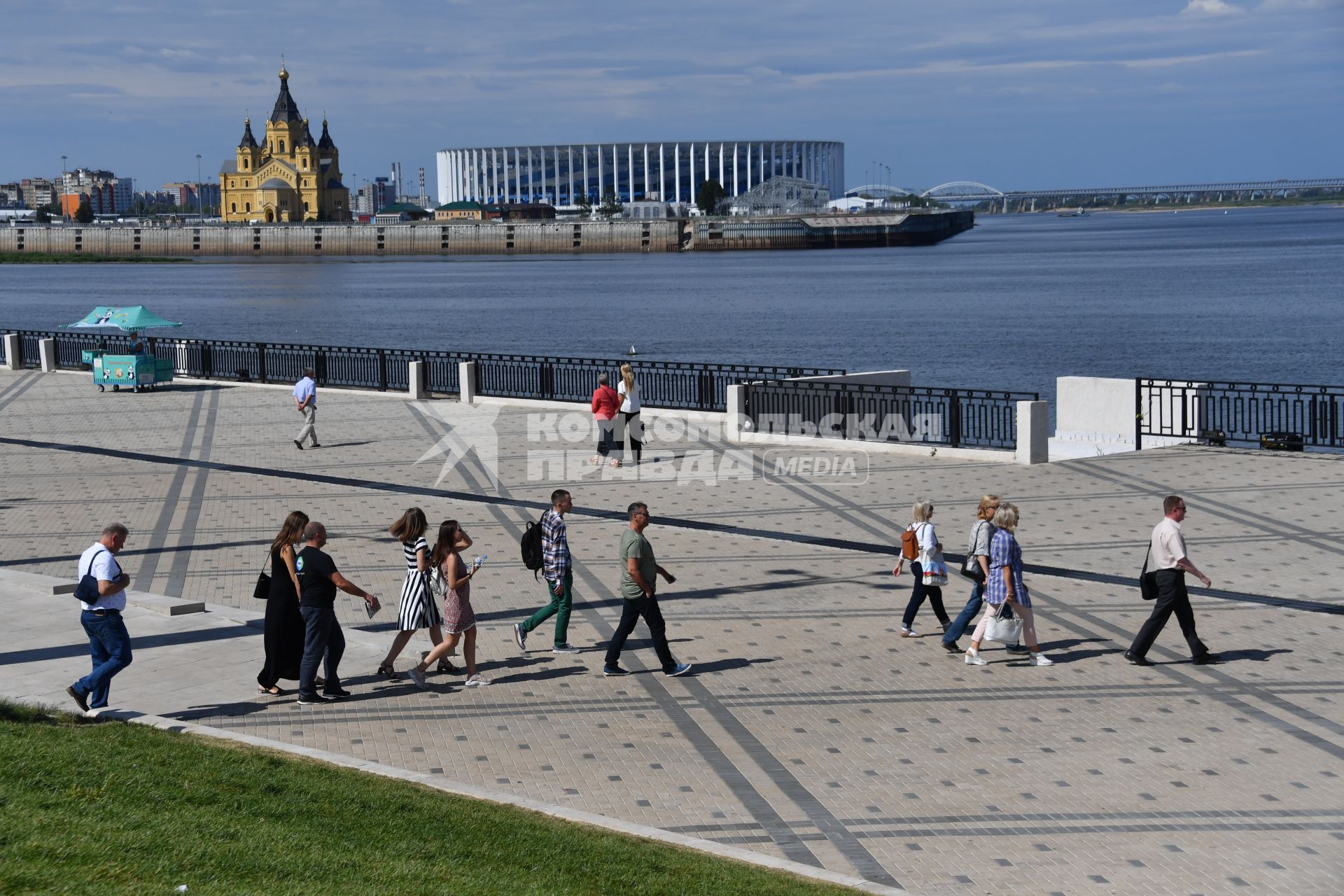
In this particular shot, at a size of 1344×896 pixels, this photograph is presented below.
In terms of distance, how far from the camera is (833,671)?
34.7ft

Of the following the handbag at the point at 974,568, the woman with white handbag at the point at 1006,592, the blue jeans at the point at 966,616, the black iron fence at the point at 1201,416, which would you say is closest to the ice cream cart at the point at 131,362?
the black iron fence at the point at 1201,416

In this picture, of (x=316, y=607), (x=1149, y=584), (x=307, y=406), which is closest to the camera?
(x=316, y=607)

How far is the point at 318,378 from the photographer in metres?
30.8

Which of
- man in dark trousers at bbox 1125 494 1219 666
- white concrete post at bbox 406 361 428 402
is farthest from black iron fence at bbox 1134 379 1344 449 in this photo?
white concrete post at bbox 406 361 428 402

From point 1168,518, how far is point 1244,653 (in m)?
1.35

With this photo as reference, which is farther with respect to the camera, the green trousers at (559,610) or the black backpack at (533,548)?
the green trousers at (559,610)

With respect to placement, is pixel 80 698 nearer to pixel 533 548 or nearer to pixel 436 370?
pixel 533 548

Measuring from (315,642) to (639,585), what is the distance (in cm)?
230

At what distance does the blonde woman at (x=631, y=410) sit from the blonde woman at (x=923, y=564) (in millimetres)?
9049

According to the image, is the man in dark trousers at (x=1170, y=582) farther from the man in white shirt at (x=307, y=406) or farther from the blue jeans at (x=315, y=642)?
the man in white shirt at (x=307, y=406)

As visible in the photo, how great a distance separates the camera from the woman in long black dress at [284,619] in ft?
31.1

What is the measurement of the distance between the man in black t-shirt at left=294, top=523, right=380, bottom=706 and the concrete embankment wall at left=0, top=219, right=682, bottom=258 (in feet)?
531

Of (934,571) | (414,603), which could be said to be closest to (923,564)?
(934,571)

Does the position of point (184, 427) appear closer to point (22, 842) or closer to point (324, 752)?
point (324, 752)
